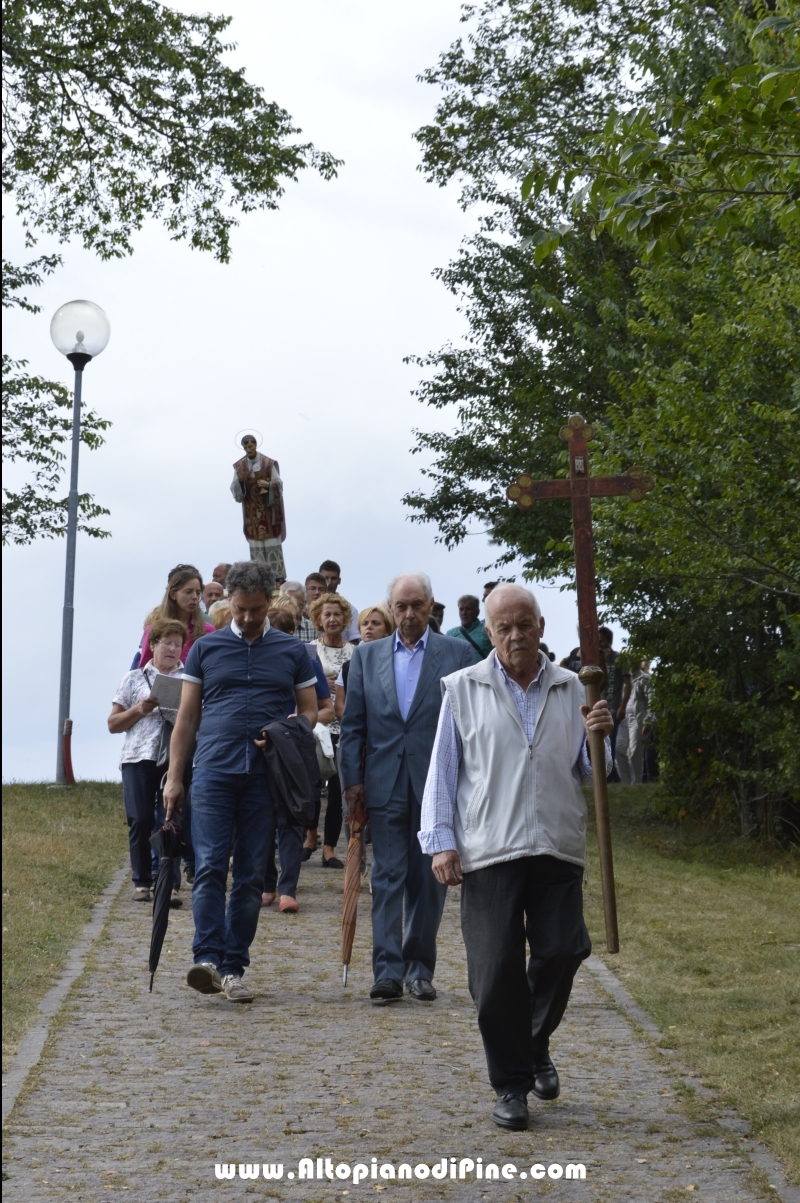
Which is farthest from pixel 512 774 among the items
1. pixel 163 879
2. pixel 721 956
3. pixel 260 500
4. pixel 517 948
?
pixel 260 500

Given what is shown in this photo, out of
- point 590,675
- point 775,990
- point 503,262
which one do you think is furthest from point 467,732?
point 503,262

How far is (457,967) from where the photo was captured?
9.76 m

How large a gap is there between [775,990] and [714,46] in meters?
12.2

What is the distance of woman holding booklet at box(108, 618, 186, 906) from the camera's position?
10875mm

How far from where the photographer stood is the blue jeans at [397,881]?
838cm

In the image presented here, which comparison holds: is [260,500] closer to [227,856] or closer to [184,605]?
[184,605]

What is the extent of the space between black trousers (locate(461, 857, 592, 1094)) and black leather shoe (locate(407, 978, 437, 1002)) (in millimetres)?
2373

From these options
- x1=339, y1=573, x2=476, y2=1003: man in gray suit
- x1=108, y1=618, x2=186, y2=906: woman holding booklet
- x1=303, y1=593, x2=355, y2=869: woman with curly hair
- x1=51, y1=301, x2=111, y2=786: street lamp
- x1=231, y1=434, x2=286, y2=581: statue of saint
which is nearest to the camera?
x1=339, y1=573, x2=476, y2=1003: man in gray suit

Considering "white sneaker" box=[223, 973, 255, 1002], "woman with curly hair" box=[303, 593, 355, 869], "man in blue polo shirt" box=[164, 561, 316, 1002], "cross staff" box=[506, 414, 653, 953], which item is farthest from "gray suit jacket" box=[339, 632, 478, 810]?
"woman with curly hair" box=[303, 593, 355, 869]

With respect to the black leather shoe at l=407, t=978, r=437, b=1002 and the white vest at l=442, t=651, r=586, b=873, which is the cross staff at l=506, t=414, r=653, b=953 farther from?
the white vest at l=442, t=651, r=586, b=873

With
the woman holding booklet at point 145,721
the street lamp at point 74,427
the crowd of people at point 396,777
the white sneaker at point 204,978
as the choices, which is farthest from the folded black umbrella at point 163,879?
the street lamp at point 74,427

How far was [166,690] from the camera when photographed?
10.7 metres

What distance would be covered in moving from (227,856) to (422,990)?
1.27 metres

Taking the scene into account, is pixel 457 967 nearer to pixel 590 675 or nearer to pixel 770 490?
pixel 590 675
